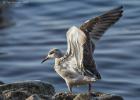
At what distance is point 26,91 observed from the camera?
1343cm

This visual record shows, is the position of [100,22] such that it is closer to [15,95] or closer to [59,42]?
[15,95]

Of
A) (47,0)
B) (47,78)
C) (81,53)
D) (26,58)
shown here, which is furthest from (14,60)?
(81,53)

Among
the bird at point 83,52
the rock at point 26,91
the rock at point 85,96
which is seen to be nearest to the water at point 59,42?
the bird at point 83,52

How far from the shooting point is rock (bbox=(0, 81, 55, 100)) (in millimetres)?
12891

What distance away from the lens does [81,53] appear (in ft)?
45.2

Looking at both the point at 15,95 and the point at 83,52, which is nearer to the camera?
the point at 15,95

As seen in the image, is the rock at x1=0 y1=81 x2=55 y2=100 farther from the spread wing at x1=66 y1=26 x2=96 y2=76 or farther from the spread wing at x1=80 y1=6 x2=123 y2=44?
the spread wing at x1=80 y1=6 x2=123 y2=44

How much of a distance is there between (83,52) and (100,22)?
123 cm

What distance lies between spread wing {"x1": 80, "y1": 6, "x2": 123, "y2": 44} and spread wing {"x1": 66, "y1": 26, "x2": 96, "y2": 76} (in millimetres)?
557

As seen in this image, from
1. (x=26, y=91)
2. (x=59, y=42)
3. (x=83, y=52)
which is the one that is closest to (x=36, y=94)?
(x=26, y=91)

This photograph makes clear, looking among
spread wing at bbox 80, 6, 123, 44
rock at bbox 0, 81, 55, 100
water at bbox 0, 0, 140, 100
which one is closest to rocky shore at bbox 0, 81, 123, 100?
rock at bbox 0, 81, 55, 100

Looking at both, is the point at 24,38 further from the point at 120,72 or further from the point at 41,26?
the point at 120,72

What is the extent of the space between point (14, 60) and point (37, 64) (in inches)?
45.1

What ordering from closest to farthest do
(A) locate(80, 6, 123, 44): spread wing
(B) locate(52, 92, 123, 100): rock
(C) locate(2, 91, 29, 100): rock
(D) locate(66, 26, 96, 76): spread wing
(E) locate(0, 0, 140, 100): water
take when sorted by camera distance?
(C) locate(2, 91, 29, 100): rock < (B) locate(52, 92, 123, 100): rock < (D) locate(66, 26, 96, 76): spread wing < (A) locate(80, 6, 123, 44): spread wing < (E) locate(0, 0, 140, 100): water
